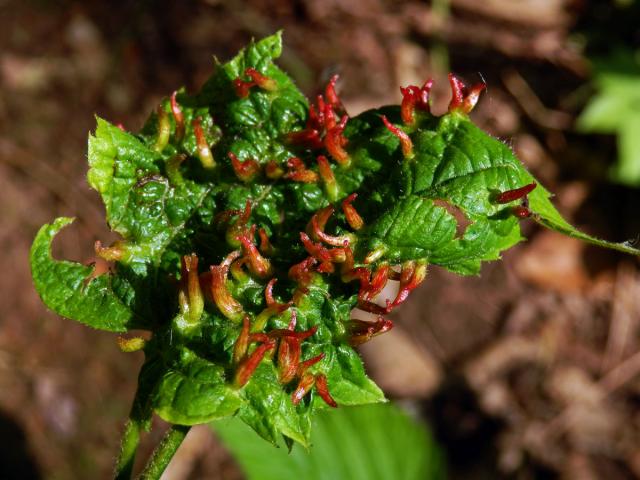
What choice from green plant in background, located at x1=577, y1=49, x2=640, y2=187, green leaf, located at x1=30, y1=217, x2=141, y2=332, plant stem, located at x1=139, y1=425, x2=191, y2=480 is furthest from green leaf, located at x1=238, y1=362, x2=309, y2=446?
green plant in background, located at x1=577, y1=49, x2=640, y2=187

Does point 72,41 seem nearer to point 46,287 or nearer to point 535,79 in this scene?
point 535,79

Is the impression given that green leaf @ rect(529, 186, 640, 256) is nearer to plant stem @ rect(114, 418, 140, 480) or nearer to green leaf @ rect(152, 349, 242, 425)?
green leaf @ rect(152, 349, 242, 425)

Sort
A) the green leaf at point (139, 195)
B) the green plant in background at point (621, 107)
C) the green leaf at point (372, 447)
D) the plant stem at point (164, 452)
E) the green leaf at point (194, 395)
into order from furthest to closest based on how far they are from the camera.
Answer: the green plant in background at point (621, 107)
the green leaf at point (372, 447)
the green leaf at point (139, 195)
the plant stem at point (164, 452)
the green leaf at point (194, 395)

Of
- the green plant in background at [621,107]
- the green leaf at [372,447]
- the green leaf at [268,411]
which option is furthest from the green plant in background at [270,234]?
the green plant in background at [621,107]

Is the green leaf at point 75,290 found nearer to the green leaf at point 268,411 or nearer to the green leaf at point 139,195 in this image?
the green leaf at point 139,195

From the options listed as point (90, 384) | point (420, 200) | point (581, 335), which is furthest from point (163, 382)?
point (581, 335)

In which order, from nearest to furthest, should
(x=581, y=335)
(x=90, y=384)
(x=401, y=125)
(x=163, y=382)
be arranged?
(x=163, y=382) < (x=401, y=125) < (x=90, y=384) < (x=581, y=335)
